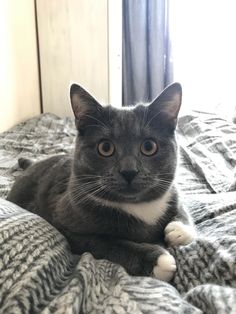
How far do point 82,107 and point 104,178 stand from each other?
22 centimetres

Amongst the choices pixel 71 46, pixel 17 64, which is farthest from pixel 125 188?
pixel 71 46

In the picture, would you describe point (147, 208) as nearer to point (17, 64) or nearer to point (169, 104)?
point (169, 104)

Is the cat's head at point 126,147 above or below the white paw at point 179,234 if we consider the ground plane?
above

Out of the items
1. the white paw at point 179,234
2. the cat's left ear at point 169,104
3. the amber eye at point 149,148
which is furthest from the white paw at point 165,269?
the cat's left ear at point 169,104

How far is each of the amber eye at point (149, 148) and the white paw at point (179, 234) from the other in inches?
7.3

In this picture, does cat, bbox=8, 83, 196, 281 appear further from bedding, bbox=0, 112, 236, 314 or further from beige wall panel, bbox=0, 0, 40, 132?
beige wall panel, bbox=0, 0, 40, 132

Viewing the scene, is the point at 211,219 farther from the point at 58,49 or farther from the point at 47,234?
the point at 58,49

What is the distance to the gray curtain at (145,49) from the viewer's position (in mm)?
3590

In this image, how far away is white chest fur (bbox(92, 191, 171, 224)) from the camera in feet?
3.19

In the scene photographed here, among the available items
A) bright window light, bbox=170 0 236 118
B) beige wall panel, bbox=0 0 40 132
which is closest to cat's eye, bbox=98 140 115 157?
beige wall panel, bbox=0 0 40 132

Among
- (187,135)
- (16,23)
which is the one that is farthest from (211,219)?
(16,23)

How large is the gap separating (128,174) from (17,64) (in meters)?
2.39

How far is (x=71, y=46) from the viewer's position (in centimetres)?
334

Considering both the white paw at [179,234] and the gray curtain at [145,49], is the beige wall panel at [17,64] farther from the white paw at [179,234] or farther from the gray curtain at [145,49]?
the white paw at [179,234]
